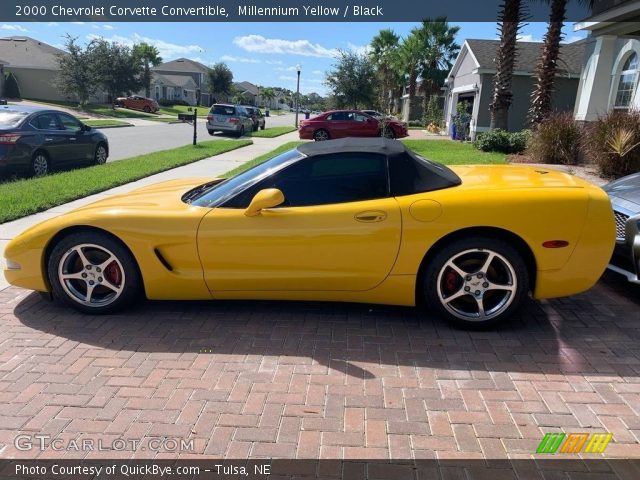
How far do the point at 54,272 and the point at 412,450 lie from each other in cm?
298

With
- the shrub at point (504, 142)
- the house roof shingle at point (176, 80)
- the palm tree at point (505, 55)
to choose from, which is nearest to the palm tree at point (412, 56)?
the palm tree at point (505, 55)

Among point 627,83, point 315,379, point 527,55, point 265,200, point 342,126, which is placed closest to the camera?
point 315,379

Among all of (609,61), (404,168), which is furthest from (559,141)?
(404,168)

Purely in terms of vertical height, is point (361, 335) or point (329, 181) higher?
point (329, 181)

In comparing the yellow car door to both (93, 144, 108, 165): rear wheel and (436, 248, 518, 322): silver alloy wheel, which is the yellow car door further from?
(93, 144, 108, 165): rear wheel

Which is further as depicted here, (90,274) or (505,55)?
(505,55)

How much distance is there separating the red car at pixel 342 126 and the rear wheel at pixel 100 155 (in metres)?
10.1

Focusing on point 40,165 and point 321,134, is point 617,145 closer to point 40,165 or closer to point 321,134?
point 40,165

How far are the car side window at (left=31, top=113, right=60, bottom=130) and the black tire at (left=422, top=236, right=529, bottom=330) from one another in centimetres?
956

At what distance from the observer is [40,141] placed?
9.88 metres

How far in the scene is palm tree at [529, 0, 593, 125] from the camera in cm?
1470

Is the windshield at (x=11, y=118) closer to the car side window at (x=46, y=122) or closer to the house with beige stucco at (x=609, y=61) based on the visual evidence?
the car side window at (x=46, y=122)

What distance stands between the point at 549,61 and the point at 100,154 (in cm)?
1334

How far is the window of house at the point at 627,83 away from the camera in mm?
13570
